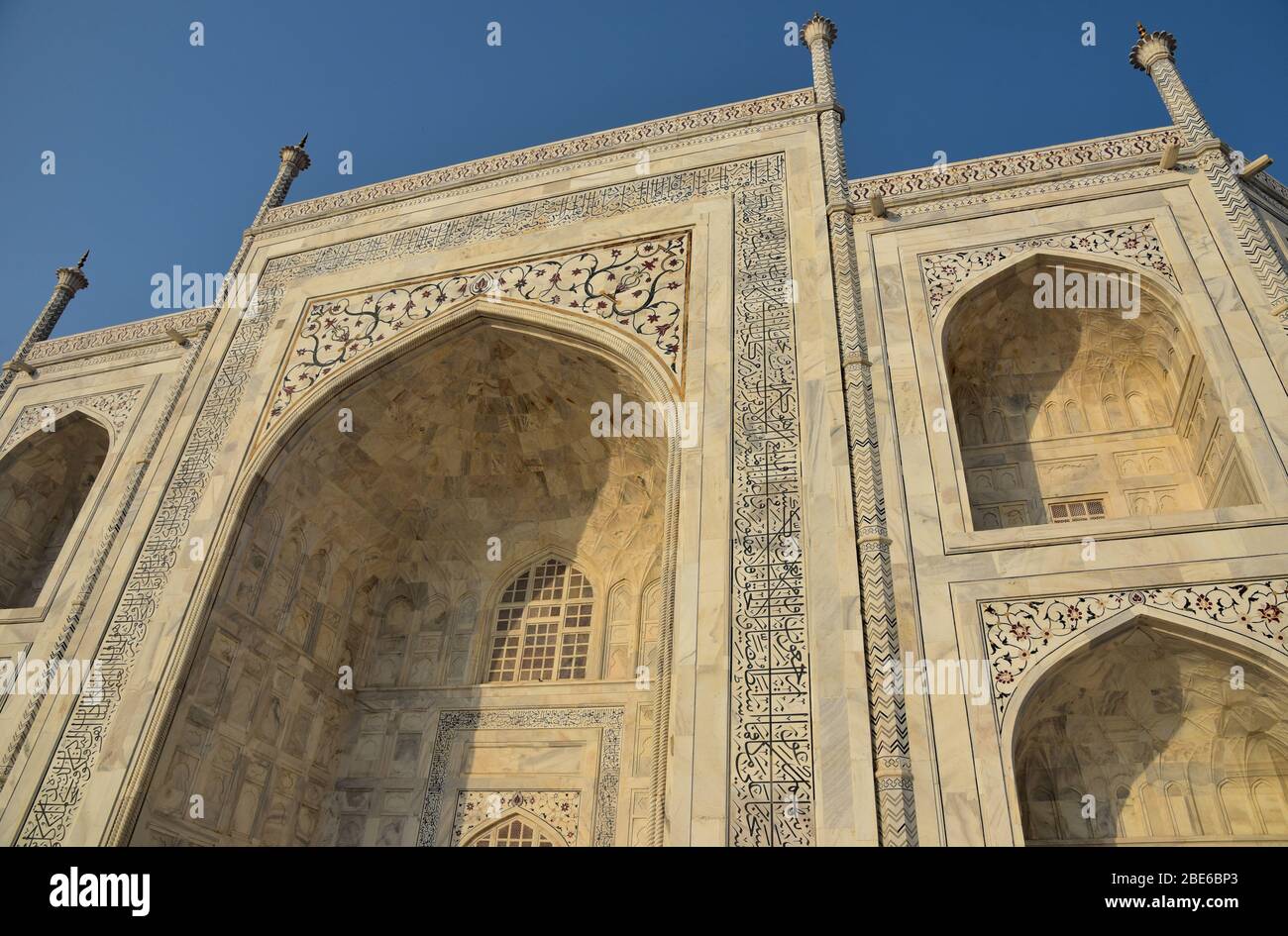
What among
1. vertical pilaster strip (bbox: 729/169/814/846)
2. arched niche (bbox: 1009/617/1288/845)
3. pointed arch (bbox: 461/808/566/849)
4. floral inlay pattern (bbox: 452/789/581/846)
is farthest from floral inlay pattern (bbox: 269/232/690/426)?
pointed arch (bbox: 461/808/566/849)

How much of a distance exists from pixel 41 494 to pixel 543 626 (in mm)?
6497

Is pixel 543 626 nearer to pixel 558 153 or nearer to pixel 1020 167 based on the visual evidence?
pixel 558 153

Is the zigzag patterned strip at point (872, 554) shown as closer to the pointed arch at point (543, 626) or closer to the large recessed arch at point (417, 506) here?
the large recessed arch at point (417, 506)

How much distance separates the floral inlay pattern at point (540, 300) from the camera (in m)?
7.74

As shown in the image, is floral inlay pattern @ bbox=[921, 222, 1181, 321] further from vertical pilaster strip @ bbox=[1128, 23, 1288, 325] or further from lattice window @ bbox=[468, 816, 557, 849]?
lattice window @ bbox=[468, 816, 557, 849]

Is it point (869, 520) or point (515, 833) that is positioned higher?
point (869, 520)

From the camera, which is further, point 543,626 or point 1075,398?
point 543,626

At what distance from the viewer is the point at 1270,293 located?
20.6 ft

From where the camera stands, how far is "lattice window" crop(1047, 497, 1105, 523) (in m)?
6.93

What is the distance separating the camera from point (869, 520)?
5.95m

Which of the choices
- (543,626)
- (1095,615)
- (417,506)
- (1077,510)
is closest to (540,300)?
(417,506)

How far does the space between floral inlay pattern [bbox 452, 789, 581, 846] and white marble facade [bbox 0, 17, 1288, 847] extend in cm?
4
